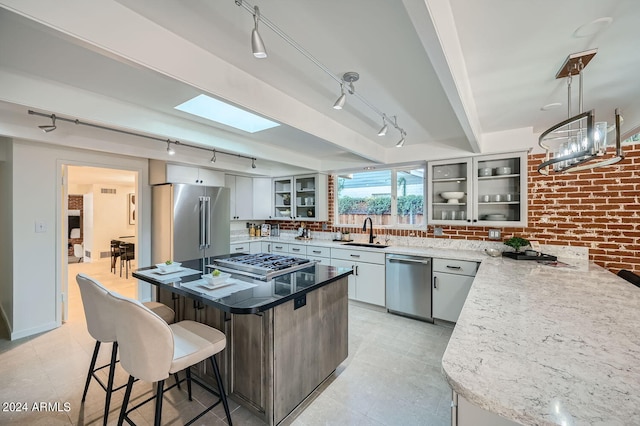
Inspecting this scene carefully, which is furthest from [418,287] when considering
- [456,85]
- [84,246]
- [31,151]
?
[84,246]

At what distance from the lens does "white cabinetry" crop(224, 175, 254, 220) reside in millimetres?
4980

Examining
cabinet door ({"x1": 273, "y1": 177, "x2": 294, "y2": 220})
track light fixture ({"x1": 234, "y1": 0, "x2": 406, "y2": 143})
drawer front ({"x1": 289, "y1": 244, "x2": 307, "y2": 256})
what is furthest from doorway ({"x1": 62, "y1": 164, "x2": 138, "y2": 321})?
track light fixture ({"x1": 234, "y1": 0, "x2": 406, "y2": 143})

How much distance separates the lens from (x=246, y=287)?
1818mm

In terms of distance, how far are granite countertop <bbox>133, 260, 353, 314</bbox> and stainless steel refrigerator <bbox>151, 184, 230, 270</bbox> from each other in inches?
58.2

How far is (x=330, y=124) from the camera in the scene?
278cm

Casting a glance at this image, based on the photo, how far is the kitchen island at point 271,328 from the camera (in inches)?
65.7

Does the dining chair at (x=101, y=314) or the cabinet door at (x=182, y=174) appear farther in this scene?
the cabinet door at (x=182, y=174)

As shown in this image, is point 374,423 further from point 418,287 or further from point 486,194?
point 486,194

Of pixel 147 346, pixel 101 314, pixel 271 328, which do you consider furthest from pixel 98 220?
pixel 271 328

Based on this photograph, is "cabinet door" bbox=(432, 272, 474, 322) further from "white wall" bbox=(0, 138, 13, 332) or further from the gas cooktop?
"white wall" bbox=(0, 138, 13, 332)

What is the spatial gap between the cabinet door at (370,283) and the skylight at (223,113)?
7.67 ft

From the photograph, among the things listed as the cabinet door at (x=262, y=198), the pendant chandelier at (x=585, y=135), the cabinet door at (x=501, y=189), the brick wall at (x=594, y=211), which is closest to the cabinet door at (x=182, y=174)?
the cabinet door at (x=262, y=198)

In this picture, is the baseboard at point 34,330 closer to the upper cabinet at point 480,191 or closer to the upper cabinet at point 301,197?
the upper cabinet at point 301,197

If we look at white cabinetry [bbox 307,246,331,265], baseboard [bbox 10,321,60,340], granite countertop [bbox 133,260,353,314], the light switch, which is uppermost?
the light switch
